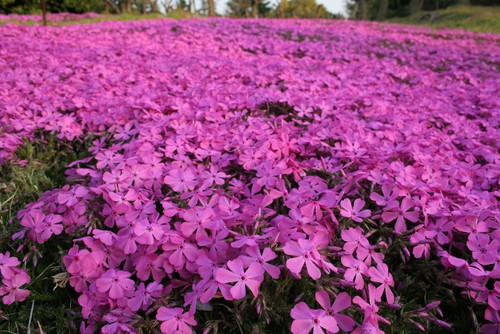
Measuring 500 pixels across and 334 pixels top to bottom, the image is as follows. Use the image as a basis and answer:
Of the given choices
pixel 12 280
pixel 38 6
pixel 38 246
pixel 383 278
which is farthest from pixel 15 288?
pixel 38 6

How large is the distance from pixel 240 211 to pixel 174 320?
76 cm

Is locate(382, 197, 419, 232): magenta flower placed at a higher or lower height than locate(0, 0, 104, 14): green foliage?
lower

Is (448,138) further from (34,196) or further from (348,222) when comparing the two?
(34,196)

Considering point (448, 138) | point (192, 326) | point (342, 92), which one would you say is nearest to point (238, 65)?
point (342, 92)

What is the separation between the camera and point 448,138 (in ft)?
11.0

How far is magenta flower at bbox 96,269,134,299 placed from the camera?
62.9 inches

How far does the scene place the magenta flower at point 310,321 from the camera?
1390mm

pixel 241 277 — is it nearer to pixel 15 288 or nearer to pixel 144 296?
pixel 144 296

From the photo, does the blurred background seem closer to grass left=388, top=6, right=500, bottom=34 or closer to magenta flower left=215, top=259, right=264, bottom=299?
grass left=388, top=6, right=500, bottom=34

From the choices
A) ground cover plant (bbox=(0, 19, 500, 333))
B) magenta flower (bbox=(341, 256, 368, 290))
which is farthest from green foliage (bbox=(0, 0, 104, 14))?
magenta flower (bbox=(341, 256, 368, 290))

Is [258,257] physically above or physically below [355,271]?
above

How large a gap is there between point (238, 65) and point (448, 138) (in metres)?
3.67

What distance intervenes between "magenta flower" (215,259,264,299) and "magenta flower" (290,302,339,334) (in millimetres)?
183

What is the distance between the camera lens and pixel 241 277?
152 centimetres
